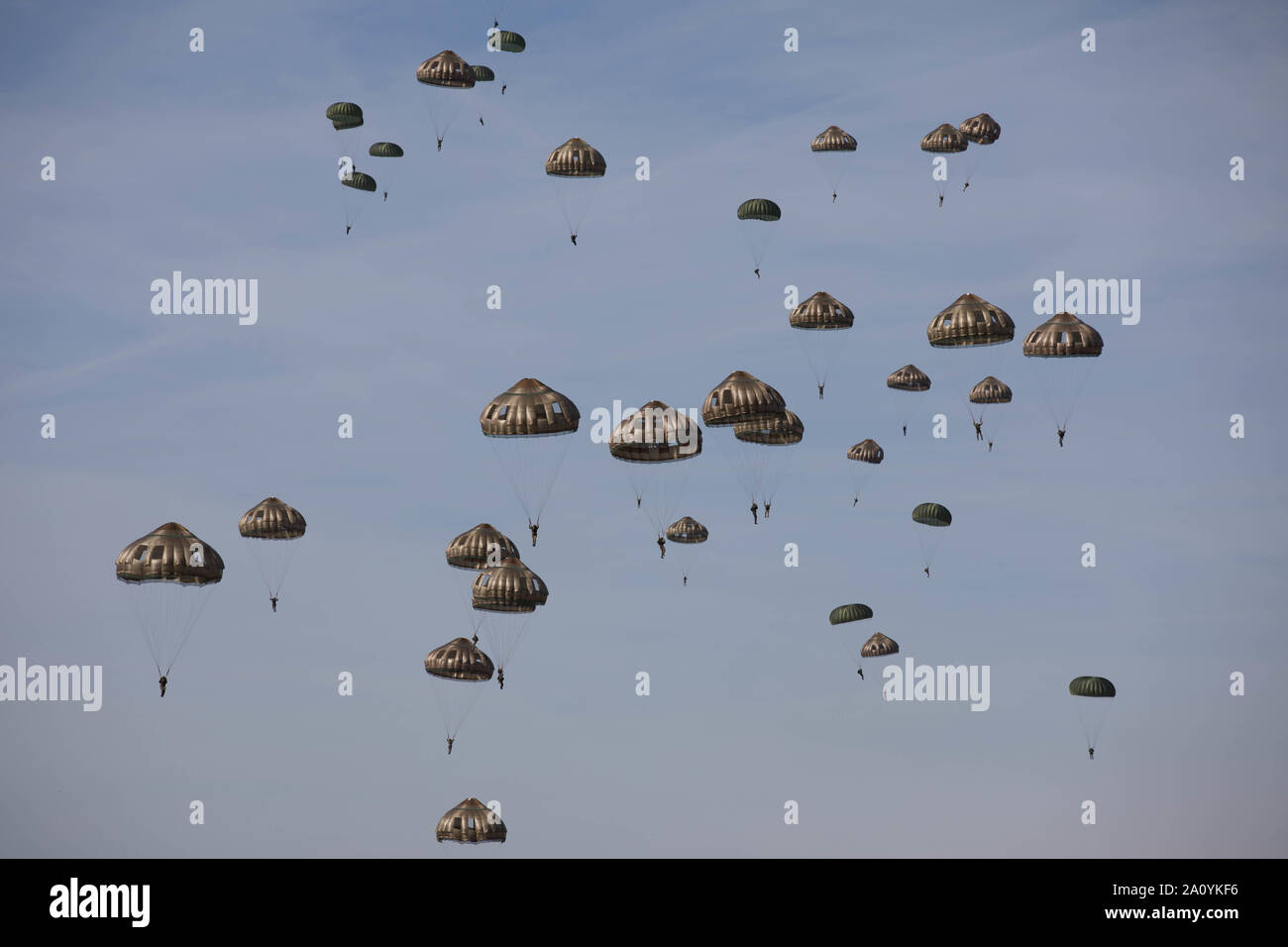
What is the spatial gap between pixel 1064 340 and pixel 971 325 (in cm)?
571

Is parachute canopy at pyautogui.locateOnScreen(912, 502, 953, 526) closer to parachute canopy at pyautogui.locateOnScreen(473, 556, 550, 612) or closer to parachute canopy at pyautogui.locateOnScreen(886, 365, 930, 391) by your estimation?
parachute canopy at pyautogui.locateOnScreen(886, 365, 930, 391)

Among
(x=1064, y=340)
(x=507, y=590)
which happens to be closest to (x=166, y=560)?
(x=507, y=590)

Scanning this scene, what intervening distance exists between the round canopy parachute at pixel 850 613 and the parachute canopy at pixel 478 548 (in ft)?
79.0

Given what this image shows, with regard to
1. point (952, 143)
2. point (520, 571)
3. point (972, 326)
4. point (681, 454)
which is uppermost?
point (952, 143)

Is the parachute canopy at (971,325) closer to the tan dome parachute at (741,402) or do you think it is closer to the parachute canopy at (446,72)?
the tan dome parachute at (741,402)

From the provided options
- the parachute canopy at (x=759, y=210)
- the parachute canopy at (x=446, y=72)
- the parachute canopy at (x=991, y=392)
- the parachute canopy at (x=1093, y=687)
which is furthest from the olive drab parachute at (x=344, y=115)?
the parachute canopy at (x=1093, y=687)

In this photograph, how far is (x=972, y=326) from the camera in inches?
3211

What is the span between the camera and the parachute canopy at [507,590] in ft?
265

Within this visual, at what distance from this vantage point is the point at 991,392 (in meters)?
99.2

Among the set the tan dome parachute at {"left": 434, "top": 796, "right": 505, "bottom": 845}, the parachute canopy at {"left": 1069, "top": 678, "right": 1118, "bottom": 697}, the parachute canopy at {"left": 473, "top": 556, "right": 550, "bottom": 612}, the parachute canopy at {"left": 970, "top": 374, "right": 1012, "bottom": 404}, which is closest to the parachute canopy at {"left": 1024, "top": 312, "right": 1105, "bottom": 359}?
the parachute canopy at {"left": 970, "top": 374, "right": 1012, "bottom": 404}

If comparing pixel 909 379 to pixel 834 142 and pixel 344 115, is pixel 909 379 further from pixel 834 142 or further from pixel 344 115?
pixel 344 115
